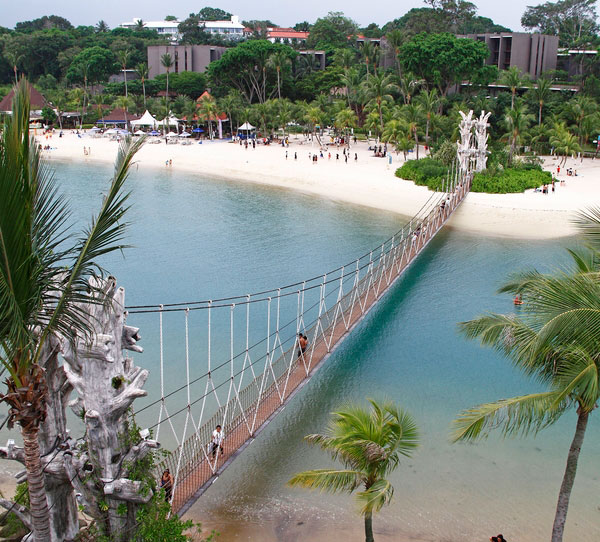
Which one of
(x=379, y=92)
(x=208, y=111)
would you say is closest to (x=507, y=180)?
(x=379, y=92)

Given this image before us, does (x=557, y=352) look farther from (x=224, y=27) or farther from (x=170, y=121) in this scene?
(x=224, y=27)

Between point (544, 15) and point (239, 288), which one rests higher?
point (544, 15)

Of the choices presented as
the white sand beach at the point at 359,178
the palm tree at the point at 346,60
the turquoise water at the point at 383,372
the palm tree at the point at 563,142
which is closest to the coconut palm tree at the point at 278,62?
the palm tree at the point at 346,60

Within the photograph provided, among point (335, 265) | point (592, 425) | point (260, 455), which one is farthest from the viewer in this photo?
point (335, 265)

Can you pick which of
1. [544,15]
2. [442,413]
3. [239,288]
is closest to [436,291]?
[239,288]

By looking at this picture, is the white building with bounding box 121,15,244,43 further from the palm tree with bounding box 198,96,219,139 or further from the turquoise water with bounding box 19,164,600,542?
the turquoise water with bounding box 19,164,600,542

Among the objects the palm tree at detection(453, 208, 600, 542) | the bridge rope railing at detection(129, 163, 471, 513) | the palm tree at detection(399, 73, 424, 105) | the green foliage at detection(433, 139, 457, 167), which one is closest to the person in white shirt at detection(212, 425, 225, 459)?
the bridge rope railing at detection(129, 163, 471, 513)

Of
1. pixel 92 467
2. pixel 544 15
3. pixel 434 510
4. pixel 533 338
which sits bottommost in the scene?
pixel 434 510

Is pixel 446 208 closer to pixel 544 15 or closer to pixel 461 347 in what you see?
pixel 461 347
